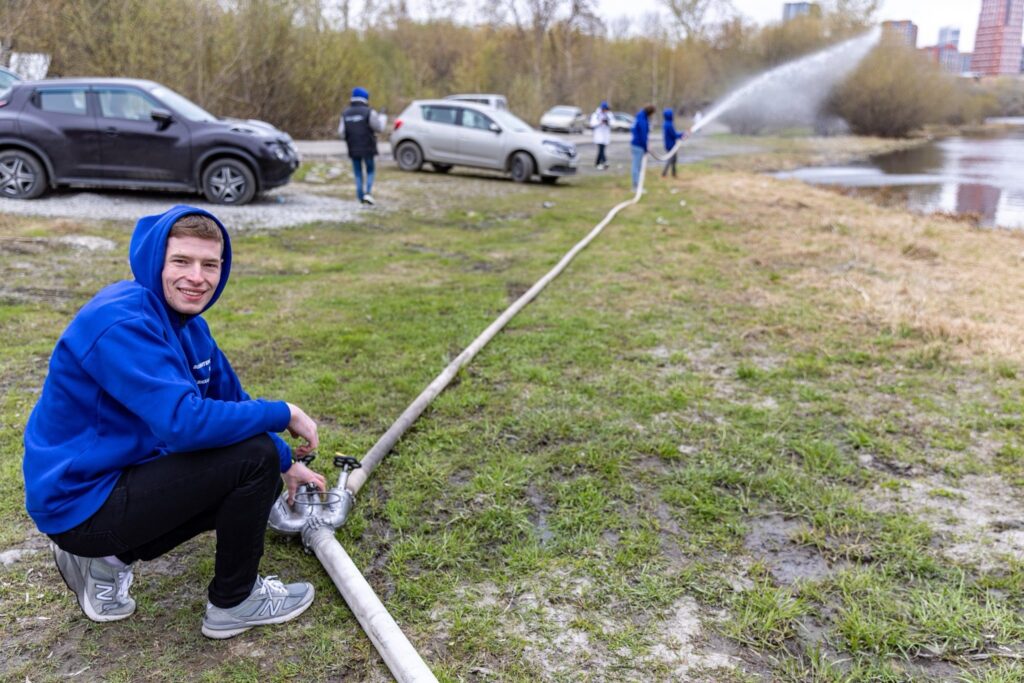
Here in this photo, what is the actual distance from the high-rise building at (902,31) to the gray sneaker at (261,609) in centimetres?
5598

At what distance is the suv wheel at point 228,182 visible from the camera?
11.3 meters

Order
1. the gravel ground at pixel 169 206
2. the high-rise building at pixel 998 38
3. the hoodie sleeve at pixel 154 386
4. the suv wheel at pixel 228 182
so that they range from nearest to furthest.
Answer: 1. the hoodie sleeve at pixel 154 386
2. the gravel ground at pixel 169 206
3. the suv wheel at pixel 228 182
4. the high-rise building at pixel 998 38

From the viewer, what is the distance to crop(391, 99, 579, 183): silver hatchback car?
55.0 ft

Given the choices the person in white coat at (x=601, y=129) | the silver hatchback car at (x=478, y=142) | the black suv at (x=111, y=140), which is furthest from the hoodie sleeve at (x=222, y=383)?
the person in white coat at (x=601, y=129)

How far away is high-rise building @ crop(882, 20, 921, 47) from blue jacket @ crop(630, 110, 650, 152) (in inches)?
1635

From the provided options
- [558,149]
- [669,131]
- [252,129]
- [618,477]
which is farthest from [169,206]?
[669,131]

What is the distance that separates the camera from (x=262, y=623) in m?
2.63

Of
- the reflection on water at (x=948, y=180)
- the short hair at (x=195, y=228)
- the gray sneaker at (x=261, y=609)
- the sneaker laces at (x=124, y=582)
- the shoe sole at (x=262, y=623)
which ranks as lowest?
the reflection on water at (x=948, y=180)

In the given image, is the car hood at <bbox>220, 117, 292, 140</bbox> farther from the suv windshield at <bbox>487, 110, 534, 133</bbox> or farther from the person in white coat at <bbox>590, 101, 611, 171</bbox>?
the person in white coat at <bbox>590, 101, 611, 171</bbox>

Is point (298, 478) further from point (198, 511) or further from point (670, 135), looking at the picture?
point (670, 135)

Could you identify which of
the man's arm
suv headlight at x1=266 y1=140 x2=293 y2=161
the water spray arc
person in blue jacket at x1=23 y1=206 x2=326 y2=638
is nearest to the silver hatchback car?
suv headlight at x1=266 y1=140 x2=293 y2=161

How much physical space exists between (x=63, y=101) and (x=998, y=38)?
296ft

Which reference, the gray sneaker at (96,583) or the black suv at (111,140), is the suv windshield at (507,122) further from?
the gray sneaker at (96,583)

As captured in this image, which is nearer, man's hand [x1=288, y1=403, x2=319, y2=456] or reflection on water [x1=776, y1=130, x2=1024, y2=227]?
man's hand [x1=288, y1=403, x2=319, y2=456]
